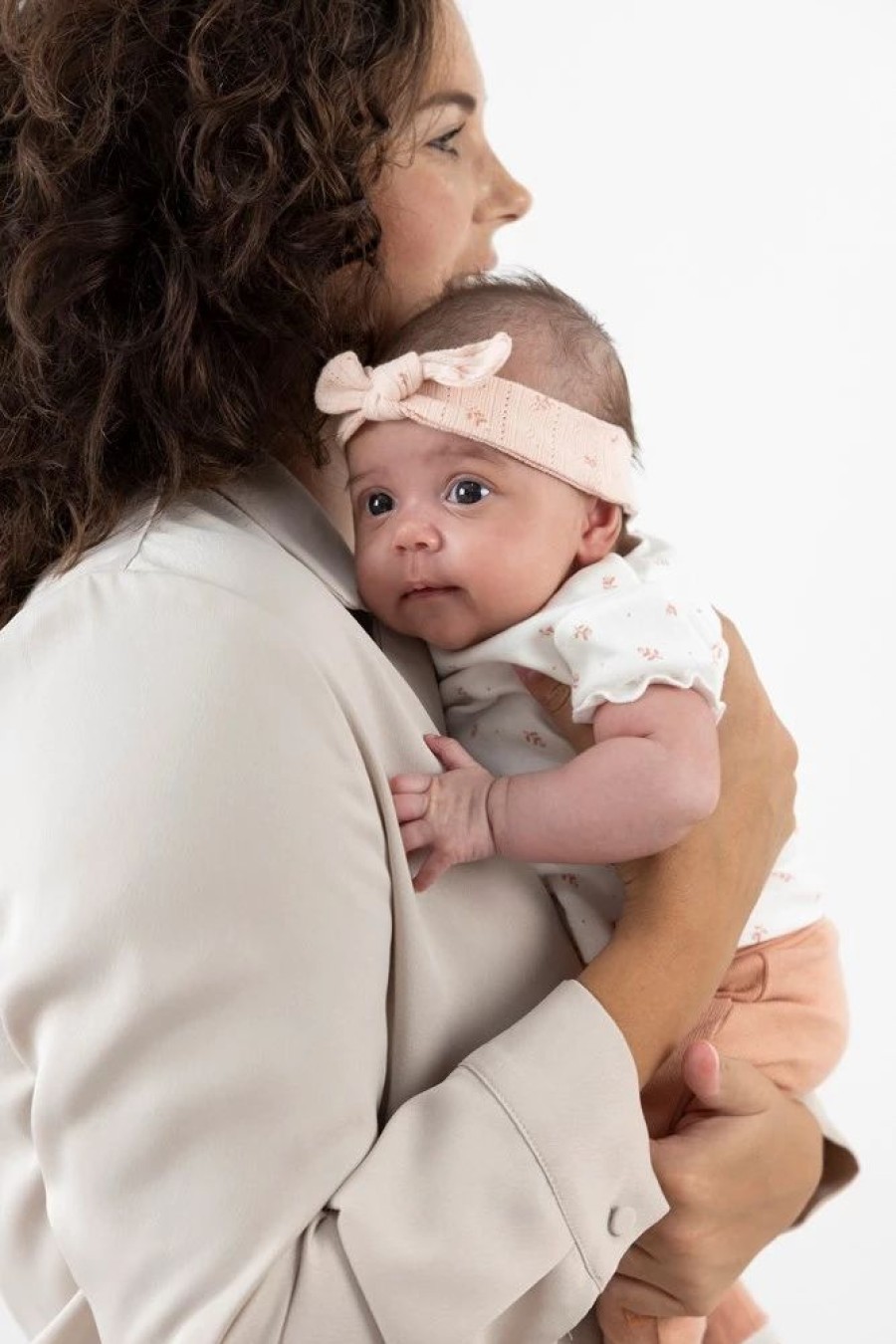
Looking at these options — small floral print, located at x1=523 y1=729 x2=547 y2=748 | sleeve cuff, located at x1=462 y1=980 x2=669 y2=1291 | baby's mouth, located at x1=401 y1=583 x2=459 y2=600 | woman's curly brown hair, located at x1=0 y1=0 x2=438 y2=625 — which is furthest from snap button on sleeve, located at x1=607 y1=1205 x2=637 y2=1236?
woman's curly brown hair, located at x1=0 y1=0 x2=438 y2=625

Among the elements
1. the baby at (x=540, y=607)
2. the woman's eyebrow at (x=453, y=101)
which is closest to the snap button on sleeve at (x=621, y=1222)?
the baby at (x=540, y=607)

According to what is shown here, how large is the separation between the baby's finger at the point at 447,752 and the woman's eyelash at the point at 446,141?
2.15 feet

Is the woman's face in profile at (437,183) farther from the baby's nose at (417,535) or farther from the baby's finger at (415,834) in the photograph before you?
the baby's finger at (415,834)

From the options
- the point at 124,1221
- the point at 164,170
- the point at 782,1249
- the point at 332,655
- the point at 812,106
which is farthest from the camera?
the point at 812,106

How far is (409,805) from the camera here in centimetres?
136

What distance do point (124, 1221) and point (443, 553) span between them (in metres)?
0.66

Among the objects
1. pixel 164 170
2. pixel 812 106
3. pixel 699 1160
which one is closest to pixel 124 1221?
pixel 699 1160

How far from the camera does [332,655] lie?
1320 millimetres

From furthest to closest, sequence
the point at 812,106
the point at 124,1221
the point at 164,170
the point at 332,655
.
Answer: the point at 812,106, the point at 164,170, the point at 332,655, the point at 124,1221

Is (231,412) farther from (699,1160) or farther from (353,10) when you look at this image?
(699,1160)

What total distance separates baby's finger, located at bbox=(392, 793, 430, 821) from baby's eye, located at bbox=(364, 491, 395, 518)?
331 millimetres

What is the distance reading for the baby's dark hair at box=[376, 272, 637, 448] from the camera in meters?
1.58

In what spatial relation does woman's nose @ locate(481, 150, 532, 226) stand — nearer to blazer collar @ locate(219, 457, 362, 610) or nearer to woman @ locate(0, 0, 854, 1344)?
woman @ locate(0, 0, 854, 1344)

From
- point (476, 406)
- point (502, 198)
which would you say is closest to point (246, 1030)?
point (476, 406)
